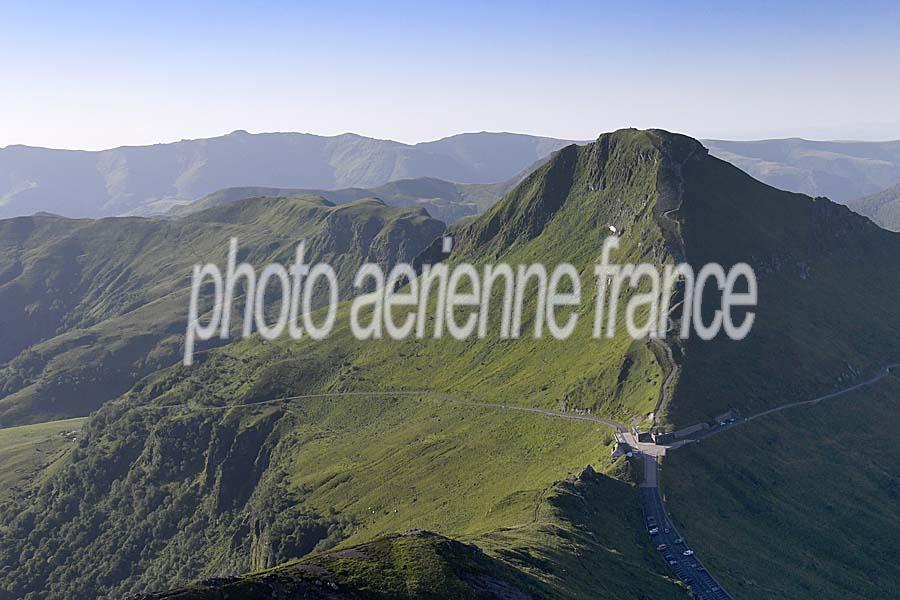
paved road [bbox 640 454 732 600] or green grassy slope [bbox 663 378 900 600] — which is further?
Answer: green grassy slope [bbox 663 378 900 600]

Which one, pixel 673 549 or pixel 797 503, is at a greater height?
pixel 673 549

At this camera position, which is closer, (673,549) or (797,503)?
(673,549)

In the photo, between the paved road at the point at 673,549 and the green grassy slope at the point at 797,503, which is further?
the green grassy slope at the point at 797,503

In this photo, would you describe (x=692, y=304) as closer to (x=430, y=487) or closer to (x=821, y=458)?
(x=821, y=458)

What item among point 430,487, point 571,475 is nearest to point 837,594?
point 571,475
